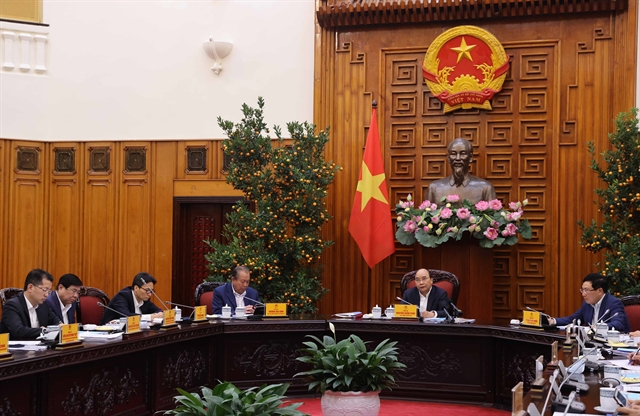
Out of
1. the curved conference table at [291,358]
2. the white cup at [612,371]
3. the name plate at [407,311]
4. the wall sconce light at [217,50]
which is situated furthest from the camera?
the wall sconce light at [217,50]

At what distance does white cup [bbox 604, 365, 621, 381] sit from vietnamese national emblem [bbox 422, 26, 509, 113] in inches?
195

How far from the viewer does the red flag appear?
8.12 meters

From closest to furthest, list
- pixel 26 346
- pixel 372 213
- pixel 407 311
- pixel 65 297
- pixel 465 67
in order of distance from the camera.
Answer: pixel 26 346 < pixel 65 297 < pixel 407 311 < pixel 372 213 < pixel 465 67

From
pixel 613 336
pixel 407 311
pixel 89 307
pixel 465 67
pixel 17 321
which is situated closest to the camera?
pixel 17 321

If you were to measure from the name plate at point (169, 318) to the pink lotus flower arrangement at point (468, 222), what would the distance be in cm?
288

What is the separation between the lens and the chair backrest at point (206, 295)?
262 inches

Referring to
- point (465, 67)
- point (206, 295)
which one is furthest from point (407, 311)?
point (465, 67)

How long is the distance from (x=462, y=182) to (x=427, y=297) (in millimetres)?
1701

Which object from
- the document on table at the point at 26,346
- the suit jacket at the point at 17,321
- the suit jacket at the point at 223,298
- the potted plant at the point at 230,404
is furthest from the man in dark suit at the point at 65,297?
the potted plant at the point at 230,404

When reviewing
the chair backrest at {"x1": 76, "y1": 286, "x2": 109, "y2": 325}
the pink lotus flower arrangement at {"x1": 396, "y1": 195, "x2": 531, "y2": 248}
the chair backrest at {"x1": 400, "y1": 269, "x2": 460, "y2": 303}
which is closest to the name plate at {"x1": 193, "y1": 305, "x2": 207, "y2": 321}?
the chair backrest at {"x1": 76, "y1": 286, "x2": 109, "y2": 325}

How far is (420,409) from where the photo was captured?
5.86m

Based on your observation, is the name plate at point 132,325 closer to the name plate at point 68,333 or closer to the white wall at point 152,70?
the name plate at point 68,333

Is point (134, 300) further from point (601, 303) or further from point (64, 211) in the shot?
point (64, 211)

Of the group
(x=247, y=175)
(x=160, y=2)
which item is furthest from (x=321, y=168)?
(x=160, y=2)
